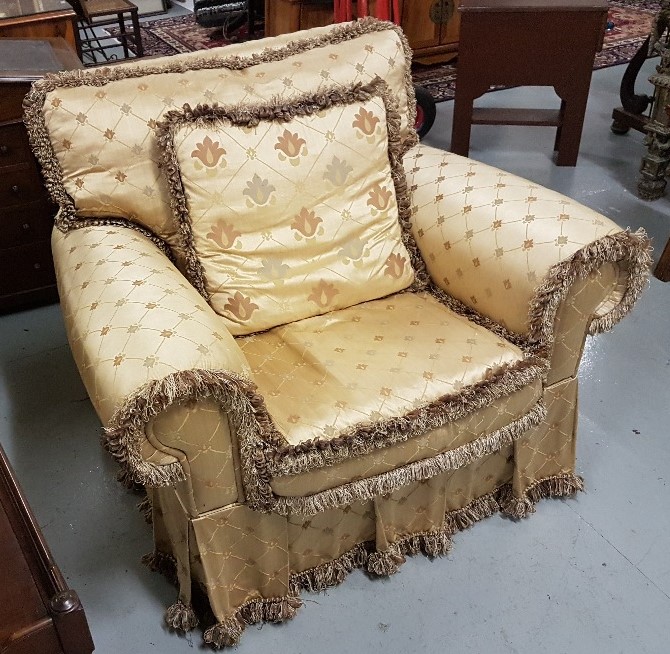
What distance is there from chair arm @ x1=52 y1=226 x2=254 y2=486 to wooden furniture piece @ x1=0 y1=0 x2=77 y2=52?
1.41m

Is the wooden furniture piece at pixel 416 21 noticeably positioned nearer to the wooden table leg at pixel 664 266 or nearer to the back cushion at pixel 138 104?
the wooden table leg at pixel 664 266

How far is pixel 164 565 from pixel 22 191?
45.4 inches

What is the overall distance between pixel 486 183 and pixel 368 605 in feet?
2.87

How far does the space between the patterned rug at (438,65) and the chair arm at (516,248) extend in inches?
89.0

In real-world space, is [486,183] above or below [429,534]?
above

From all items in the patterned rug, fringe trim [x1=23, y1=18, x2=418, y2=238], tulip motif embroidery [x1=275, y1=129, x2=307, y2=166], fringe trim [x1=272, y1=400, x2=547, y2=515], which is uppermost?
fringe trim [x1=23, y1=18, x2=418, y2=238]

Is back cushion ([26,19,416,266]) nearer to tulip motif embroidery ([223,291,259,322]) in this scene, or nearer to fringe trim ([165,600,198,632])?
tulip motif embroidery ([223,291,259,322])

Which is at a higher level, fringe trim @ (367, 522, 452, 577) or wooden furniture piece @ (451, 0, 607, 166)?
wooden furniture piece @ (451, 0, 607, 166)

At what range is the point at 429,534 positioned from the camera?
1.51 metres

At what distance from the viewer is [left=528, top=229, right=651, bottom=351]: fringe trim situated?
4.42 ft

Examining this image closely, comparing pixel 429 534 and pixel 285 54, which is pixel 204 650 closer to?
pixel 429 534

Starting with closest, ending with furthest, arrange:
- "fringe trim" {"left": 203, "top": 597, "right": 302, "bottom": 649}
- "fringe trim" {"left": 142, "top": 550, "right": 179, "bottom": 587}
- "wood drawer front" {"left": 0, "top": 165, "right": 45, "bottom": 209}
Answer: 1. "fringe trim" {"left": 203, "top": 597, "right": 302, "bottom": 649}
2. "fringe trim" {"left": 142, "top": 550, "right": 179, "bottom": 587}
3. "wood drawer front" {"left": 0, "top": 165, "right": 45, "bottom": 209}

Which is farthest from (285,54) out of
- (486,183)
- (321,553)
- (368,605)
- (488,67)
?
(488,67)

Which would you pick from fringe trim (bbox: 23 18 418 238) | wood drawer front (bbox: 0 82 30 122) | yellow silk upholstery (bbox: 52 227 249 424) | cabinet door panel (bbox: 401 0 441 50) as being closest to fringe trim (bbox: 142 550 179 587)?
yellow silk upholstery (bbox: 52 227 249 424)
